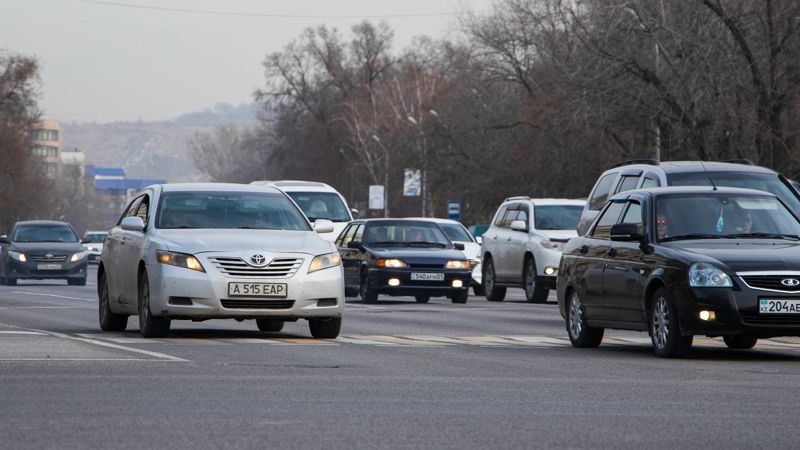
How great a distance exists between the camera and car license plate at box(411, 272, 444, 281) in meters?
30.3

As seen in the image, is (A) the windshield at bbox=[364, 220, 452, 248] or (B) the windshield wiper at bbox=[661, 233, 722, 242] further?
(A) the windshield at bbox=[364, 220, 452, 248]

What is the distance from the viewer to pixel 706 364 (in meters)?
14.4

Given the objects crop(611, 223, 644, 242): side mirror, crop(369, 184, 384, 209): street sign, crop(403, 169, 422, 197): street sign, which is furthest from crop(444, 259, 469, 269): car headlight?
crop(369, 184, 384, 209): street sign

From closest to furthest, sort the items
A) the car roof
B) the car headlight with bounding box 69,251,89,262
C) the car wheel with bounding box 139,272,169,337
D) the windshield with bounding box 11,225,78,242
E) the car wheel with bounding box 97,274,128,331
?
the car wheel with bounding box 139,272,169,337
the car roof
the car wheel with bounding box 97,274,128,331
the car headlight with bounding box 69,251,89,262
the windshield with bounding box 11,225,78,242

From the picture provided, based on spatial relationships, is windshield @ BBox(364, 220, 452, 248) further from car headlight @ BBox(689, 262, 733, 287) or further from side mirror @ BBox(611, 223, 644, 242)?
car headlight @ BBox(689, 262, 733, 287)

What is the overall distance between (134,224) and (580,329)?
185 inches

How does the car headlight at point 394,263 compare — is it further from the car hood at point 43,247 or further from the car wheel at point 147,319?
the car hood at point 43,247

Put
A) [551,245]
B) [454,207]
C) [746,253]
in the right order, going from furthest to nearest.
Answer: [454,207], [551,245], [746,253]

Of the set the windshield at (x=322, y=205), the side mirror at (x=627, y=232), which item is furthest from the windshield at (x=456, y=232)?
the side mirror at (x=627, y=232)

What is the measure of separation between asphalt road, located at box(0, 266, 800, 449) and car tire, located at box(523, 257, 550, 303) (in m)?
12.4

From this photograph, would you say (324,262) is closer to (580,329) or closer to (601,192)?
(580,329)

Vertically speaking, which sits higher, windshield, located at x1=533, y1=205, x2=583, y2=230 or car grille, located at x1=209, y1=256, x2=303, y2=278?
windshield, located at x1=533, y1=205, x2=583, y2=230

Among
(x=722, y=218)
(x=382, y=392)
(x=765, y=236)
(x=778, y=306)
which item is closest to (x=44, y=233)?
(x=722, y=218)

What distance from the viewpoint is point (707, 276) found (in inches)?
572
